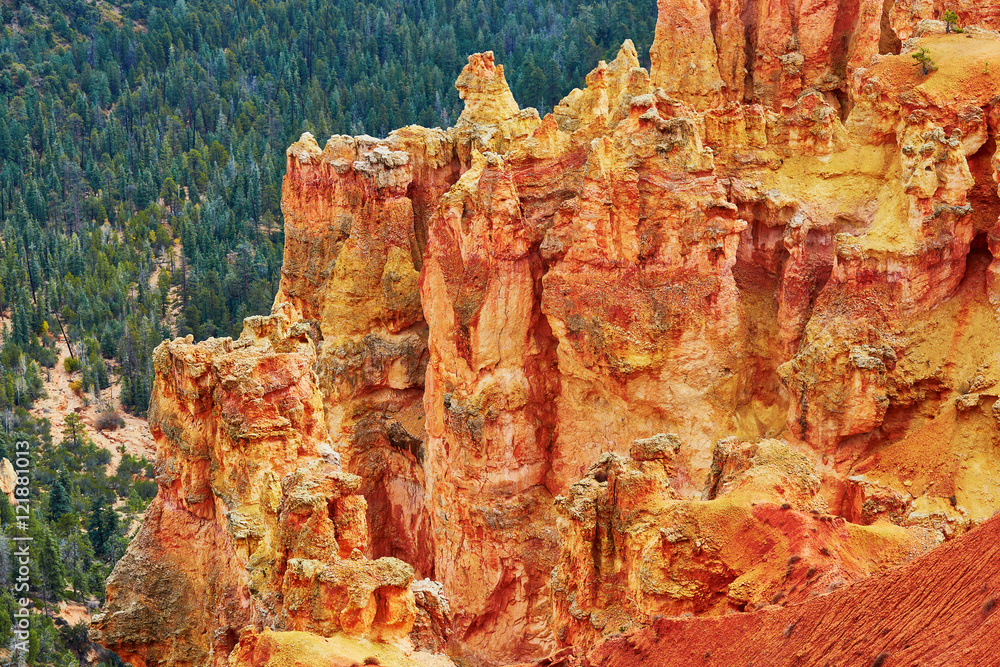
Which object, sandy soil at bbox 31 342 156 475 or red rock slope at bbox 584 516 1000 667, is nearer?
red rock slope at bbox 584 516 1000 667

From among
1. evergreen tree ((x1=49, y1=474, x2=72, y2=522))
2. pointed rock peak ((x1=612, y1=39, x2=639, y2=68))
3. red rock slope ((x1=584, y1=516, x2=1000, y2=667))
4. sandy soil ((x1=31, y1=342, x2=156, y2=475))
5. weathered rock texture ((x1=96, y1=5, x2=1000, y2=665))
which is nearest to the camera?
red rock slope ((x1=584, y1=516, x2=1000, y2=667))

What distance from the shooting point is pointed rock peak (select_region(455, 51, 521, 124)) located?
4628 centimetres

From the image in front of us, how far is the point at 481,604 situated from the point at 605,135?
44.8ft

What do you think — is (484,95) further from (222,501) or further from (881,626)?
(881,626)

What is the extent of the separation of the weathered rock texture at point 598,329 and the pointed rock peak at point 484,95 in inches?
3.7

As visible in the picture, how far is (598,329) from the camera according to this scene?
39.3 meters

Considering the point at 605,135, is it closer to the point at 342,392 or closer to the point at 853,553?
the point at 342,392

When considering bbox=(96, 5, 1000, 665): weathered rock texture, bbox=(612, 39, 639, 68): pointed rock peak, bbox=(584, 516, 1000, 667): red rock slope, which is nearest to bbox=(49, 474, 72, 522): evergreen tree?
bbox=(96, 5, 1000, 665): weathered rock texture

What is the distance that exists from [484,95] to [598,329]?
10904 millimetres

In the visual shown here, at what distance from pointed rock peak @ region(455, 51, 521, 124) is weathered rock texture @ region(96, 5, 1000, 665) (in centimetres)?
9

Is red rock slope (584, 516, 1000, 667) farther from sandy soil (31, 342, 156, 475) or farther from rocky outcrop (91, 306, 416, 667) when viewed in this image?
sandy soil (31, 342, 156, 475)

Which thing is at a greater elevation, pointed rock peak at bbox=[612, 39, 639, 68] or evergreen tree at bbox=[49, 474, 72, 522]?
pointed rock peak at bbox=[612, 39, 639, 68]

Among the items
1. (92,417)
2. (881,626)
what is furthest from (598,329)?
Result: (92,417)

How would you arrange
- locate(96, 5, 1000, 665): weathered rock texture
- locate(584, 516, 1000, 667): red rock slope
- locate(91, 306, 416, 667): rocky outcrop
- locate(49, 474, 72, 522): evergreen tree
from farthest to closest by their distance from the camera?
locate(49, 474, 72, 522): evergreen tree < locate(96, 5, 1000, 665): weathered rock texture < locate(91, 306, 416, 667): rocky outcrop < locate(584, 516, 1000, 667): red rock slope
